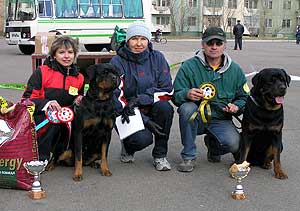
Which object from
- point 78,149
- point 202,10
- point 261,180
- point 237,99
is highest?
point 202,10

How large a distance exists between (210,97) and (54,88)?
1564 mm

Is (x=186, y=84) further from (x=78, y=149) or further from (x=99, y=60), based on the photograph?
(x=99, y=60)

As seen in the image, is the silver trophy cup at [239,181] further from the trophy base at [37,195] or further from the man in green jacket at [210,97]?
the trophy base at [37,195]

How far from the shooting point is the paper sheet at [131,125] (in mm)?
4586

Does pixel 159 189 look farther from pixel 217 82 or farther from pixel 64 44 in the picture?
pixel 64 44

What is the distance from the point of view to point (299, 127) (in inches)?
269

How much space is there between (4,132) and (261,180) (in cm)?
245

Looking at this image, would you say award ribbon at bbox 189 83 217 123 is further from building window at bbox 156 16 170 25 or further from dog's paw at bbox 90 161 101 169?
building window at bbox 156 16 170 25

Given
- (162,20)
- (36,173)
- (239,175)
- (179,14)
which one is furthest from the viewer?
(162,20)

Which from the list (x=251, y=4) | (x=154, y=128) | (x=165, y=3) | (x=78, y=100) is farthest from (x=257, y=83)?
(x=251, y=4)

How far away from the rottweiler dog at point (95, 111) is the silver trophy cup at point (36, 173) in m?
0.54

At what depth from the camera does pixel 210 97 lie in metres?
4.65

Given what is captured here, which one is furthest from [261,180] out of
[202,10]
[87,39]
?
[202,10]

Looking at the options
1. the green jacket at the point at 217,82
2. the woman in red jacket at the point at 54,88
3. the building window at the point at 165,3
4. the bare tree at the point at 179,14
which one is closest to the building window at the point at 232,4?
the bare tree at the point at 179,14
